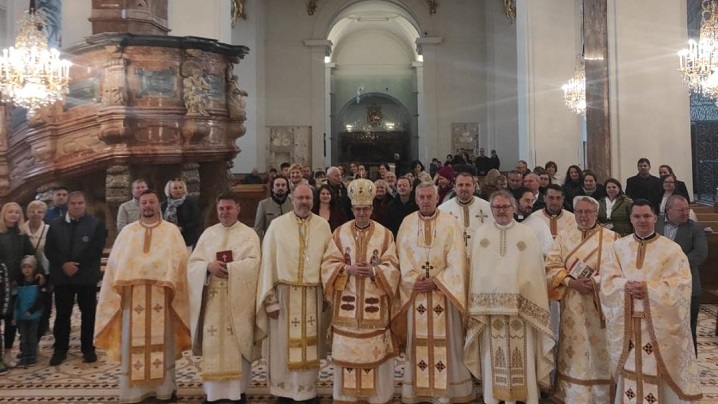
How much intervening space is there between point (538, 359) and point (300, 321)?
185cm

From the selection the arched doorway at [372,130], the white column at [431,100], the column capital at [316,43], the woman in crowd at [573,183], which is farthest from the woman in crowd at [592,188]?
the arched doorway at [372,130]

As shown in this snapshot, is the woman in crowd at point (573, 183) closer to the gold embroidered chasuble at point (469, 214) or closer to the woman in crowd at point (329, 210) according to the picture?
the gold embroidered chasuble at point (469, 214)

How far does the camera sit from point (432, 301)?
470cm

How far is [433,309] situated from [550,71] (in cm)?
1100

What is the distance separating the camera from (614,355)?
13.6 feet

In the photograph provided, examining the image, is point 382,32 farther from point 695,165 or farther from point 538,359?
point 538,359

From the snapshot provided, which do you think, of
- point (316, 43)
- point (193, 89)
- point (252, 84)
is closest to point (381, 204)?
point (193, 89)

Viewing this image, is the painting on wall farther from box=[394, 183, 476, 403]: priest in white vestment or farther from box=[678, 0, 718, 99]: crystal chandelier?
box=[394, 183, 476, 403]: priest in white vestment

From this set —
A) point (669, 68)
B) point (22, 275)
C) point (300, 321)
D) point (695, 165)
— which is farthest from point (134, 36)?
point (695, 165)

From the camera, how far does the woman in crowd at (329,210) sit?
6219 millimetres

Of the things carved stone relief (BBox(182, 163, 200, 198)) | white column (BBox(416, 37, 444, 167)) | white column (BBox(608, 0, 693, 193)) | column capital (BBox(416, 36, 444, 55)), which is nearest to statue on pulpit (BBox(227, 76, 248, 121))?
carved stone relief (BBox(182, 163, 200, 198))

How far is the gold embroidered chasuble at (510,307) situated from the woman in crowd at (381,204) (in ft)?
7.36

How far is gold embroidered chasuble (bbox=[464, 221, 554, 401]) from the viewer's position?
4457 millimetres

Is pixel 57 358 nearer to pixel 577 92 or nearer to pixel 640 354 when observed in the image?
pixel 640 354
